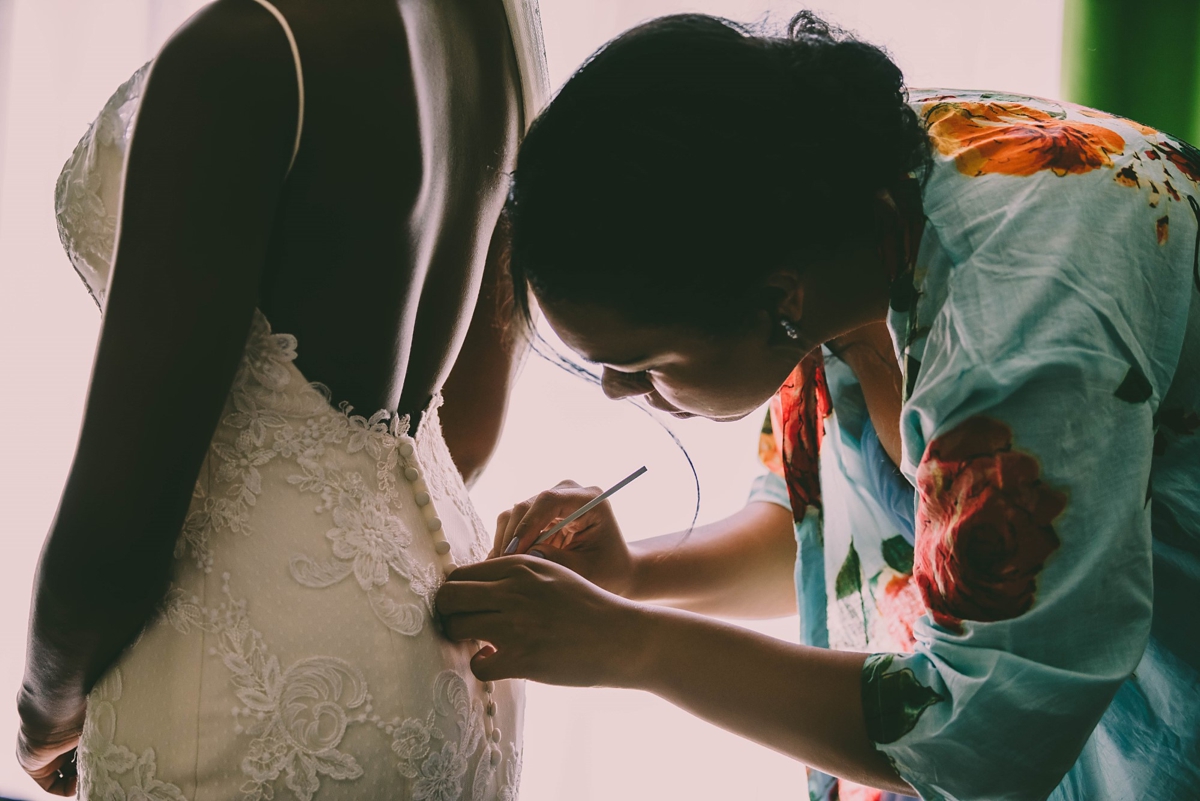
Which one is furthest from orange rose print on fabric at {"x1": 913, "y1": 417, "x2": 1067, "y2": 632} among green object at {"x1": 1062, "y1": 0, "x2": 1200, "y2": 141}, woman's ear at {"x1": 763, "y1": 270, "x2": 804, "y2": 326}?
green object at {"x1": 1062, "y1": 0, "x2": 1200, "y2": 141}

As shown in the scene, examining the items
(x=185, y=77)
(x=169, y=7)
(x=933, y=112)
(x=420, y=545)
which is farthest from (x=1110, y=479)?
(x=169, y=7)

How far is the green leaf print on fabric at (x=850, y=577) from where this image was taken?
2.87ft

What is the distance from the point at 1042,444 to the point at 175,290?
1.65ft

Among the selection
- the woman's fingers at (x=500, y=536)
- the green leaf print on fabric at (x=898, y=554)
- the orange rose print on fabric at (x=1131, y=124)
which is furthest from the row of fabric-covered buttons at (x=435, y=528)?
the orange rose print on fabric at (x=1131, y=124)

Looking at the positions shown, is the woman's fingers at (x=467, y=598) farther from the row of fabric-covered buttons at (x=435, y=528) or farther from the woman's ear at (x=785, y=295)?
the woman's ear at (x=785, y=295)

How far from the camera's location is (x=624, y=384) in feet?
2.32

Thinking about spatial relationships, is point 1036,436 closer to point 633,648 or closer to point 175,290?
point 633,648

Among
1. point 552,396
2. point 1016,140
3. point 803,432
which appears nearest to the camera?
point 1016,140

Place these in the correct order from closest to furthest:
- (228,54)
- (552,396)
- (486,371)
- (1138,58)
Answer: (228,54)
(486,371)
(1138,58)
(552,396)

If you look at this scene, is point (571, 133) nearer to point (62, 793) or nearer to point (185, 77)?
point (185, 77)

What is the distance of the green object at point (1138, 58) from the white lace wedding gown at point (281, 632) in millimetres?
1080

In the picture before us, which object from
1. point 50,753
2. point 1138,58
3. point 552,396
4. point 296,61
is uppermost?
point 296,61

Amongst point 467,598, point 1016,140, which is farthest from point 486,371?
point 1016,140

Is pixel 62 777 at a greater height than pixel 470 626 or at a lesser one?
lesser
